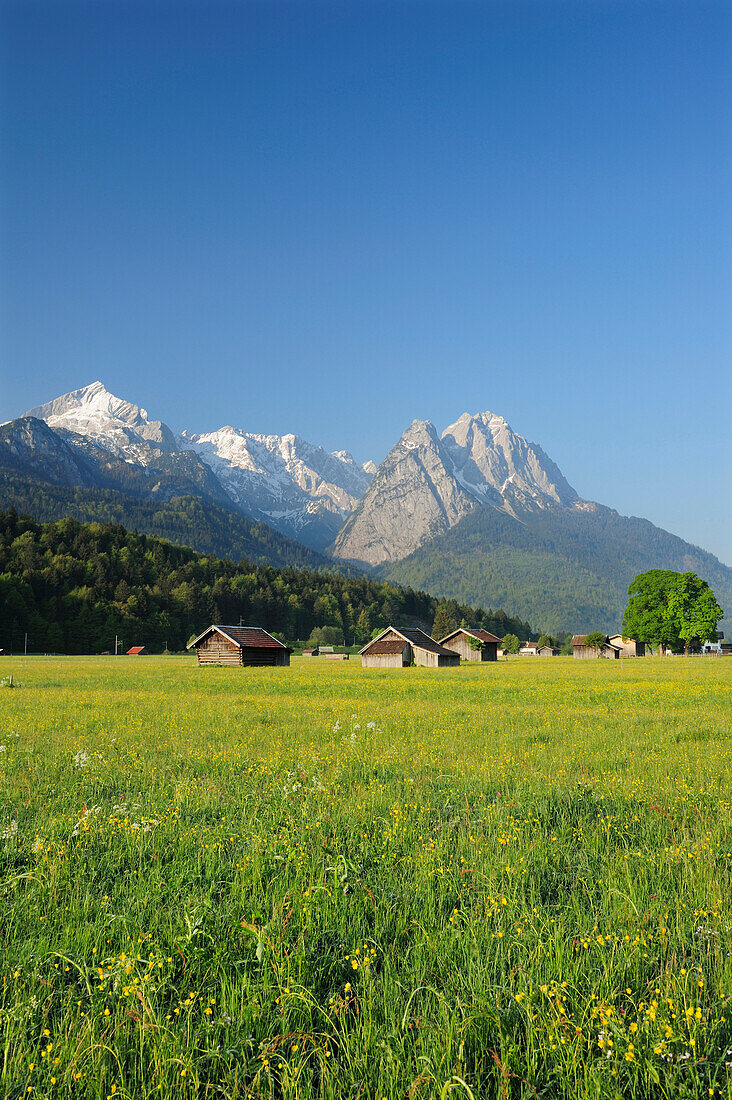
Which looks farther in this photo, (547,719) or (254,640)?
(254,640)

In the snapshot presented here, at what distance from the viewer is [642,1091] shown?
3648mm

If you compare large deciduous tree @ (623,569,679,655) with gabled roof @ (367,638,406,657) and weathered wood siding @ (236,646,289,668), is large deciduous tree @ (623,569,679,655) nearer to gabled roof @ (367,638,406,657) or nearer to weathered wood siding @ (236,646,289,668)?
gabled roof @ (367,638,406,657)

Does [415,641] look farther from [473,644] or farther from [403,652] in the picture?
[473,644]

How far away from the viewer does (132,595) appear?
135875mm

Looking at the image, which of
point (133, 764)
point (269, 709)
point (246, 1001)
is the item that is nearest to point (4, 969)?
point (246, 1001)

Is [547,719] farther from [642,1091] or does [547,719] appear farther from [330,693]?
[642,1091]

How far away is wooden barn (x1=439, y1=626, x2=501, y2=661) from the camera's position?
10000 cm

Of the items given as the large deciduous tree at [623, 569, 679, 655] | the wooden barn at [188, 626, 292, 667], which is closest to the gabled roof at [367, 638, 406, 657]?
the wooden barn at [188, 626, 292, 667]

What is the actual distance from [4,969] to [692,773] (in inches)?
479

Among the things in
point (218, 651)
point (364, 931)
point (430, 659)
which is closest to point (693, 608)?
point (430, 659)

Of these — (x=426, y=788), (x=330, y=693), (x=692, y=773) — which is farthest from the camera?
(x=330, y=693)

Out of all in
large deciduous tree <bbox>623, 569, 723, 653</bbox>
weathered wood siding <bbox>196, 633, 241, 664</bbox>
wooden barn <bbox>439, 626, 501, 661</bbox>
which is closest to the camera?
weathered wood siding <bbox>196, 633, 241, 664</bbox>

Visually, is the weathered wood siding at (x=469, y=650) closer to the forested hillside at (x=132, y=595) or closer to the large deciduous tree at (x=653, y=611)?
the large deciduous tree at (x=653, y=611)

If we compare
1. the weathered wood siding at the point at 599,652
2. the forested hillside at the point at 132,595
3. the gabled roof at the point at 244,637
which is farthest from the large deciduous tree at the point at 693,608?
the forested hillside at the point at 132,595
